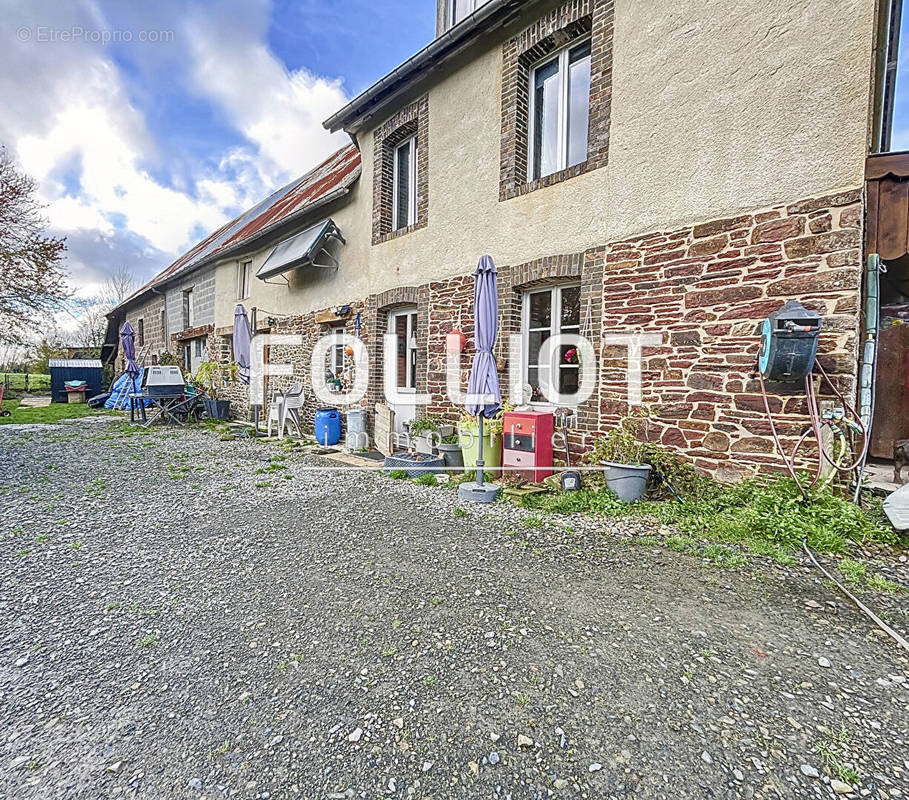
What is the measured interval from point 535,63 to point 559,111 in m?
0.88

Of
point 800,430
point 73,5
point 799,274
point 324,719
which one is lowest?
point 324,719

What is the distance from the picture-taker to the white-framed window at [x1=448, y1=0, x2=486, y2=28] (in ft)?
26.7

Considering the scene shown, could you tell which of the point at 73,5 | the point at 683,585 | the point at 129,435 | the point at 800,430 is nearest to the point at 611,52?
the point at 800,430

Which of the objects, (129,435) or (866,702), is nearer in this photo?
(866,702)

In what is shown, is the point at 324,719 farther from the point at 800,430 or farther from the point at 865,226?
the point at 865,226

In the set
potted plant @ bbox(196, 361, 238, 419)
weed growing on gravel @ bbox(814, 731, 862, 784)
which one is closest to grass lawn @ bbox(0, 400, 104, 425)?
potted plant @ bbox(196, 361, 238, 419)

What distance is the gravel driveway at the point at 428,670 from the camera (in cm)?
165

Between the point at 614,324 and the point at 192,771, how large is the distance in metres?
5.41

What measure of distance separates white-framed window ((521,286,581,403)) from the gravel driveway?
100 inches

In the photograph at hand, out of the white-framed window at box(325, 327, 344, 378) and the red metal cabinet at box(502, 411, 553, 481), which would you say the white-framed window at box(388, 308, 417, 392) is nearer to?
the white-framed window at box(325, 327, 344, 378)

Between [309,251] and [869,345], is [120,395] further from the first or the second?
[869,345]

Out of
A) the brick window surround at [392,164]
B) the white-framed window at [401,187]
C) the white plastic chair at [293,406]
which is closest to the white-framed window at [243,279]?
the white plastic chair at [293,406]

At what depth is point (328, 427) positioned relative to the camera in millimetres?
9281

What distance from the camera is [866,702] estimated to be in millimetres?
1990
